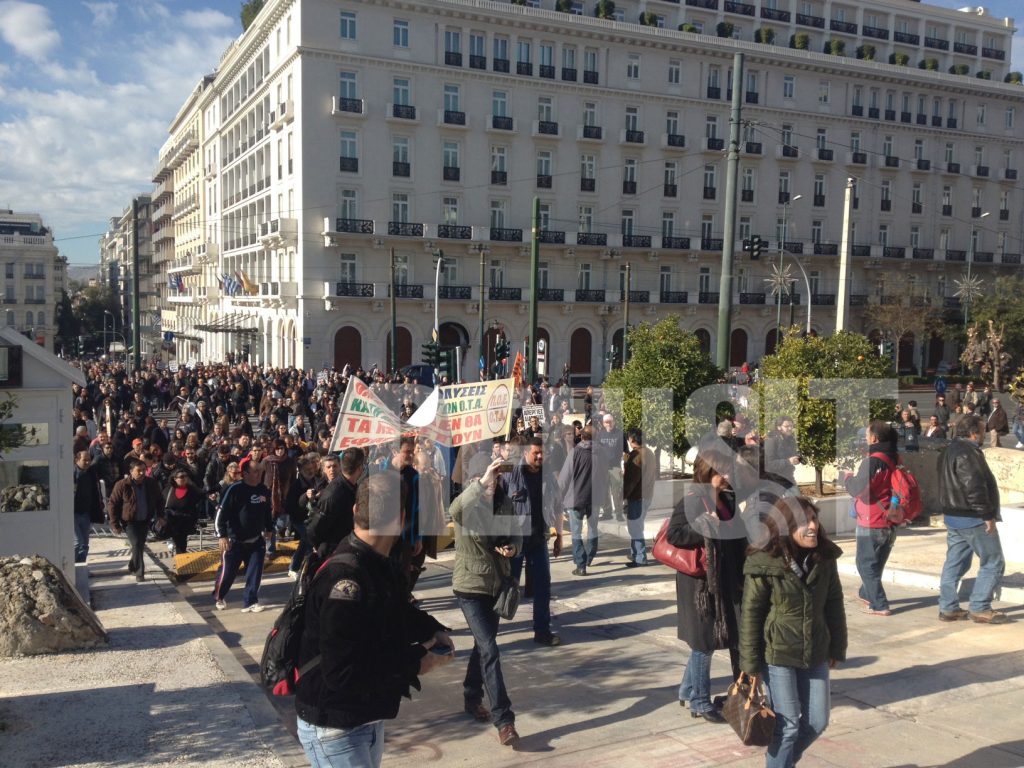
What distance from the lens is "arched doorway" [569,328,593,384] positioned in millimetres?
47281

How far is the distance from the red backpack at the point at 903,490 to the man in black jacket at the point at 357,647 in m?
5.45

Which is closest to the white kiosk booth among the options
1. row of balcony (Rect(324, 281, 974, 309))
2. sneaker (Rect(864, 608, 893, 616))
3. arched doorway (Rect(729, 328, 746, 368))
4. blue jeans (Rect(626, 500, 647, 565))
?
blue jeans (Rect(626, 500, 647, 565))

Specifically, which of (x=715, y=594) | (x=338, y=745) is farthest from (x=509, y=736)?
(x=338, y=745)

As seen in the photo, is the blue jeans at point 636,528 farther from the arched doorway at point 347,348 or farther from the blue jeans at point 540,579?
the arched doorway at point 347,348

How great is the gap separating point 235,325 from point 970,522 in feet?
169

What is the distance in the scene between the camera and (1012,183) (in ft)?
188

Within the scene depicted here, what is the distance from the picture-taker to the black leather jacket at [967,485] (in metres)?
7.14

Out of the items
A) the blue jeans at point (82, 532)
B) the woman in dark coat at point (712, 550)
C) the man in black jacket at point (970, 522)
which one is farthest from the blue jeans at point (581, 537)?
the blue jeans at point (82, 532)

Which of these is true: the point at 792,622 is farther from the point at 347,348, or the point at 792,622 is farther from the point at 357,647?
the point at 347,348

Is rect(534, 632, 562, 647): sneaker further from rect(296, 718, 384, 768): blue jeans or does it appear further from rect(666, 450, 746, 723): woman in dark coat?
rect(296, 718, 384, 768): blue jeans

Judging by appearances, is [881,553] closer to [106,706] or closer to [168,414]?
[106,706]

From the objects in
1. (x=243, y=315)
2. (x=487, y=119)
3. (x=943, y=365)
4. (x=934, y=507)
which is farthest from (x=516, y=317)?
(x=934, y=507)

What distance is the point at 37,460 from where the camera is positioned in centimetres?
809

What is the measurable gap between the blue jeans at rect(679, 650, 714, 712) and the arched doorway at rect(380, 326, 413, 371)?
37911 mm
